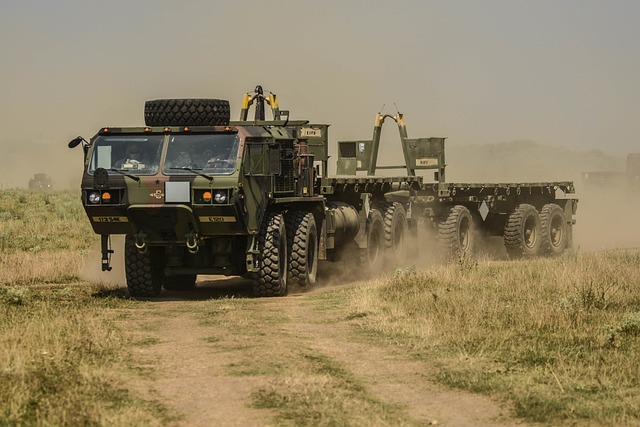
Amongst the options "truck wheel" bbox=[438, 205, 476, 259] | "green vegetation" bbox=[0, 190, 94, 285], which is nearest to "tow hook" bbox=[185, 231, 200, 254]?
"green vegetation" bbox=[0, 190, 94, 285]

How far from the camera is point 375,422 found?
838 cm

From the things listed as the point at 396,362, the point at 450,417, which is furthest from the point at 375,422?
the point at 396,362

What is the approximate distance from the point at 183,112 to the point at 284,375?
809 cm

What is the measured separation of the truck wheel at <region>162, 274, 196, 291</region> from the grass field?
1.39 metres

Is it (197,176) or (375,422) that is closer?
(375,422)

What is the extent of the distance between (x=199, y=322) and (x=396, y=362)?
3866 millimetres

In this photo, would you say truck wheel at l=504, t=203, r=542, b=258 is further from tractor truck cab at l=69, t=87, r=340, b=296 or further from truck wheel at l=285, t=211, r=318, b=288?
tractor truck cab at l=69, t=87, r=340, b=296

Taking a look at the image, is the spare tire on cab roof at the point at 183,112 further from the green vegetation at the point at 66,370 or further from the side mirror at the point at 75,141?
the green vegetation at the point at 66,370

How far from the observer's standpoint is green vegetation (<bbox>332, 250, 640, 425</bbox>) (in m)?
9.37

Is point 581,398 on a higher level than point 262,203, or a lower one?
lower

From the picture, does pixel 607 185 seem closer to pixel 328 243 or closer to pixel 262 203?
pixel 328 243

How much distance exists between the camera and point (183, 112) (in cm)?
1744

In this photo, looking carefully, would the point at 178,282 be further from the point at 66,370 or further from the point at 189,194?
the point at 66,370

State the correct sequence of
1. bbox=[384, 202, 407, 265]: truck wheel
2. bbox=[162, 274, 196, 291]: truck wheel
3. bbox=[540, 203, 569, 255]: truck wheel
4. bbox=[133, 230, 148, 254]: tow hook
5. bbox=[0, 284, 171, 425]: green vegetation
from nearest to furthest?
bbox=[0, 284, 171, 425]: green vegetation < bbox=[133, 230, 148, 254]: tow hook < bbox=[162, 274, 196, 291]: truck wheel < bbox=[384, 202, 407, 265]: truck wheel < bbox=[540, 203, 569, 255]: truck wheel
